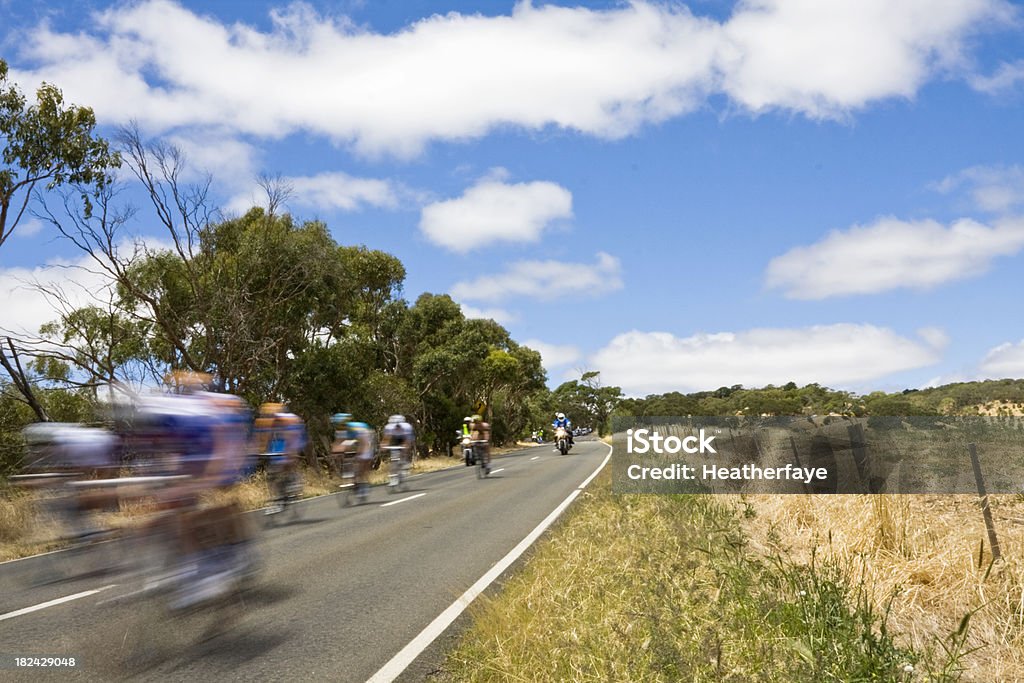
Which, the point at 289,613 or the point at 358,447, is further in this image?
the point at 358,447

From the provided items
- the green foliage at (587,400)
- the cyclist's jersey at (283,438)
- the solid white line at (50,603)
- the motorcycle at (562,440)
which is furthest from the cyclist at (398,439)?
the green foliage at (587,400)

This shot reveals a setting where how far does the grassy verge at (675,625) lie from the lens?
4562mm

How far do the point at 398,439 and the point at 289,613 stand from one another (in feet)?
44.1

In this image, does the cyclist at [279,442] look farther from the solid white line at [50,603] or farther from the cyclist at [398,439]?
the cyclist at [398,439]

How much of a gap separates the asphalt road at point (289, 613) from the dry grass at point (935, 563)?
3.54 m

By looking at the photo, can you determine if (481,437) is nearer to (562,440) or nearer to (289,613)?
(289,613)

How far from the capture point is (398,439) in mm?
20156

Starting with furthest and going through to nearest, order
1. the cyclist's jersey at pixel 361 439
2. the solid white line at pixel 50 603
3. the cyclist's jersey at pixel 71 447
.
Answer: the cyclist's jersey at pixel 361 439, the cyclist's jersey at pixel 71 447, the solid white line at pixel 50 603

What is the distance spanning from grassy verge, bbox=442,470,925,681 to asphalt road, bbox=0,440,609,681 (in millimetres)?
579

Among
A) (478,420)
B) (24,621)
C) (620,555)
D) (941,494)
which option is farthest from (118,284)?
(941,494)

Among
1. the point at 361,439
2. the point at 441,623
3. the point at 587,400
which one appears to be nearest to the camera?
the point at 441,623

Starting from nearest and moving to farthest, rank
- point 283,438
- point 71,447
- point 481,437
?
point 71,447 < point 283,438 < point 481,437

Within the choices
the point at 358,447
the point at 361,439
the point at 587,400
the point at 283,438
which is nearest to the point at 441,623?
the point at 283,438

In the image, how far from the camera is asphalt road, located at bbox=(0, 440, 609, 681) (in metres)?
5.29
